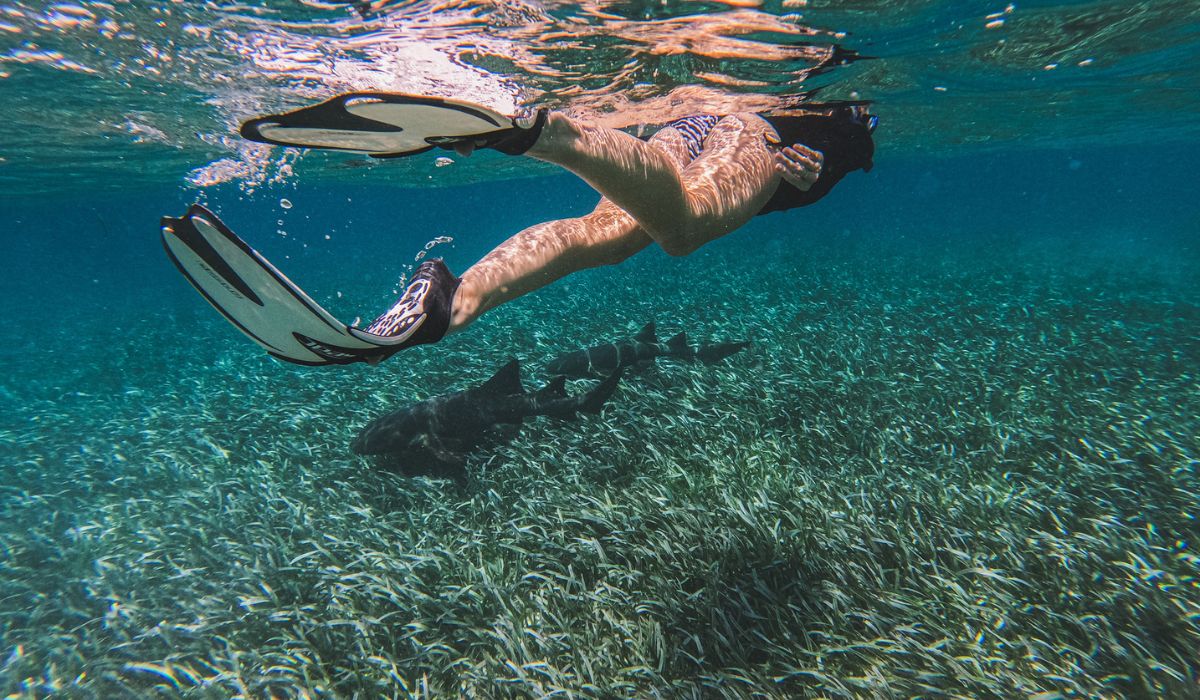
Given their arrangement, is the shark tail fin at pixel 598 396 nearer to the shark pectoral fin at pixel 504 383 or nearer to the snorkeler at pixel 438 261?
the shark pectoral fin at pixel 504 383

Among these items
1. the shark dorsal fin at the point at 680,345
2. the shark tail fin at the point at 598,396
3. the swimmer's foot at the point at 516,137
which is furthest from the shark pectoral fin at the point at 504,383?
the swimmer's foot at the point at 516,137

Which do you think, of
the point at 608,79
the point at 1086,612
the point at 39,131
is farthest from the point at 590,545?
the point at 39,131

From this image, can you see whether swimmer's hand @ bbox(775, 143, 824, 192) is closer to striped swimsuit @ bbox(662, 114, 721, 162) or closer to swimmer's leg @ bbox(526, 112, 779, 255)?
swimmer's leg @ bbox(526, 112, 779, 255)

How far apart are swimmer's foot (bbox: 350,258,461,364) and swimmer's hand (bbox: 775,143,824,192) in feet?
10.7

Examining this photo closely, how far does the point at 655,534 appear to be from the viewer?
15.5ft

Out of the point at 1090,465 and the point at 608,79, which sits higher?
the point at 608,79

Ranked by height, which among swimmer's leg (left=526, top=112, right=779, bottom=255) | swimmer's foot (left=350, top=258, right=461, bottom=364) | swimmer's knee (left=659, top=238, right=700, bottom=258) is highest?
swimmer's leg (left=526, top=112, right=779, bottom=255)

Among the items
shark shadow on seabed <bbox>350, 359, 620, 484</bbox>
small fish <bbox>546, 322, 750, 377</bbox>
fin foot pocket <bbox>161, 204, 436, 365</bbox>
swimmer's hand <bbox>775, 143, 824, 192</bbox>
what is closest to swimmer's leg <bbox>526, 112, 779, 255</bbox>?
swimmer's hand <bbox>775, 143, 824, 192</bbox>

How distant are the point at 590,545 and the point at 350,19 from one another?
8719mm

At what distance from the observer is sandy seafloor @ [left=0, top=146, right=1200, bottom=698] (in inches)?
142

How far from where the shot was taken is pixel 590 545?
15.1 feet

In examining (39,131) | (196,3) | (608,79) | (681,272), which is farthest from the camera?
(681,272)

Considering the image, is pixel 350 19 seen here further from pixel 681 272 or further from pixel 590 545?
pixel 681 272

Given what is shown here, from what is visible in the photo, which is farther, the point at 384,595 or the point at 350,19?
the point at 350,19
